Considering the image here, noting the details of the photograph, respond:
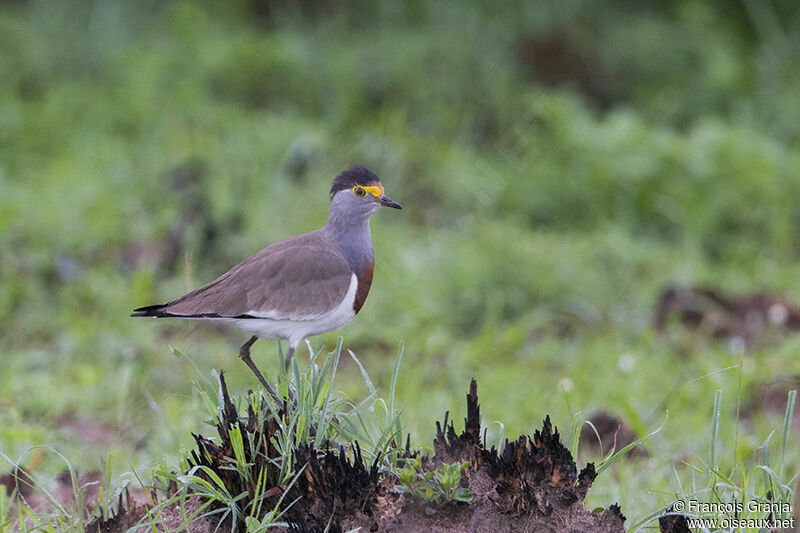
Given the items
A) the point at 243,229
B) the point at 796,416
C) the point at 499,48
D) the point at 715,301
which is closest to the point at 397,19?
the point at 499,48

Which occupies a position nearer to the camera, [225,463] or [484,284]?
[225,463]

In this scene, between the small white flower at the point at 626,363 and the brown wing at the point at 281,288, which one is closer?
the brown wing at the point at 281,288

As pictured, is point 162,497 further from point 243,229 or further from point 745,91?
point 745,91

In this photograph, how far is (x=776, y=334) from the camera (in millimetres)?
5719

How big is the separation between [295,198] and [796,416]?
3207 millimetres

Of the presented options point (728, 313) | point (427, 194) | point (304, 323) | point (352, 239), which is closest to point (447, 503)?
point (304, 323)

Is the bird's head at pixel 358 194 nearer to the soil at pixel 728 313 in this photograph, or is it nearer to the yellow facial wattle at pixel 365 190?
the yellow facial wattle at pixel 365 190

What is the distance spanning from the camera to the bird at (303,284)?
3.09m

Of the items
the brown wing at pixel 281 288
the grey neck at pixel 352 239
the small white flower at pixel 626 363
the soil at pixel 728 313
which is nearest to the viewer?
the brown wing at pixel 281 288

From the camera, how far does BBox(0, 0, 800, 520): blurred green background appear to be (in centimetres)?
494

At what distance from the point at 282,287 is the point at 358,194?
0.35 m

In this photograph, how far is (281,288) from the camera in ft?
10.3

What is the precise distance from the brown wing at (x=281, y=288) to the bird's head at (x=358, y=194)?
14 cm

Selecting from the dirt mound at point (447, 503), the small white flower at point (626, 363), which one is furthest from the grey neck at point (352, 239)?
the small white flower at point (626, 363)
